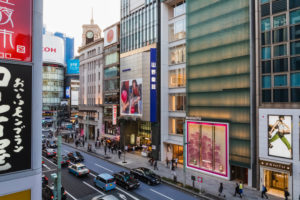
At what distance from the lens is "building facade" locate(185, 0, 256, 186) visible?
86.9 ft

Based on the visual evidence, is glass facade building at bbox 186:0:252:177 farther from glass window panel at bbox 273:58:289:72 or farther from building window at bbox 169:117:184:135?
building window at bbox 169:117:184:135

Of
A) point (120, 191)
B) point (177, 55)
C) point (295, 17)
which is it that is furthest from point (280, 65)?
point (120, 191)

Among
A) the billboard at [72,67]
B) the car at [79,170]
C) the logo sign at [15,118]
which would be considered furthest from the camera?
the billboard at [72,67]

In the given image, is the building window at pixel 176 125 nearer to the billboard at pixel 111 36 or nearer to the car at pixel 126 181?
the car at pixel 126 181

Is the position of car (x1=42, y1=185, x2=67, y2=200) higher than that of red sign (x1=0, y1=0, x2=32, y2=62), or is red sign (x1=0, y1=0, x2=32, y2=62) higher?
red sign (x1=0, y1=0, x2=32, y2=62)

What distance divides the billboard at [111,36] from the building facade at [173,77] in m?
15.0

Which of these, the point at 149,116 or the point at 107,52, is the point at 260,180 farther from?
the point at 107,52

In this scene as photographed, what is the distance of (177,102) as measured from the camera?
3684 centimetres

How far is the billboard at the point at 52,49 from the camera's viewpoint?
4289 inches

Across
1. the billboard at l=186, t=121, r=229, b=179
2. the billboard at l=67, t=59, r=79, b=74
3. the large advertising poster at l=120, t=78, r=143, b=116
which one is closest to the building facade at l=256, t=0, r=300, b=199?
the billboard at l=186, t=121, r=229, b=179

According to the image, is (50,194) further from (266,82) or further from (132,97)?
→ (266,82)

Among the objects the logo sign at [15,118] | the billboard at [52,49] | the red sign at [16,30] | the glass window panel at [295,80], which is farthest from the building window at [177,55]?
the billboard at [52,49]

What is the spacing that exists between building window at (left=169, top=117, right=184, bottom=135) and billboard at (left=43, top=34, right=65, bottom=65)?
307ft

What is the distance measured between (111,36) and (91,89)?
17.8m
